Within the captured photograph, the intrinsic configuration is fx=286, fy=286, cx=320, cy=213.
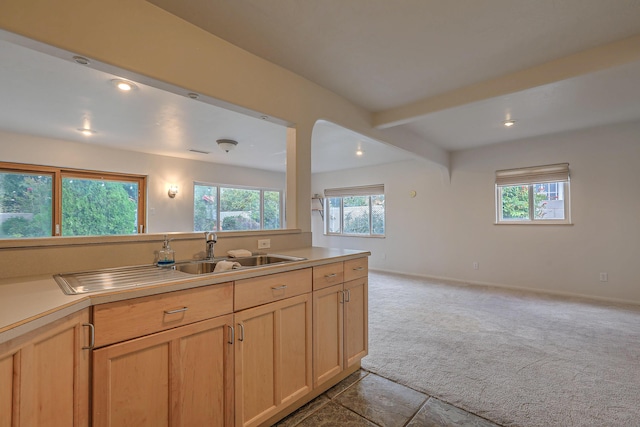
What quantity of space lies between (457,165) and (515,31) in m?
3.50

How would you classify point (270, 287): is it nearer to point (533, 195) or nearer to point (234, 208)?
point (533, 195)

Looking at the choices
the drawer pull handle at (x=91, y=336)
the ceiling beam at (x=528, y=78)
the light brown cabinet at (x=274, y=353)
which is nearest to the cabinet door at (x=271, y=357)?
the light brown cabinet at (x=274, y=353)

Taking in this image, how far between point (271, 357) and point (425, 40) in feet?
7.31

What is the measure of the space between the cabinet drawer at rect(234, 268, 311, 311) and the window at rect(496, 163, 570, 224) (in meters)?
4.30

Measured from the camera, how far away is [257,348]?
1454 mm

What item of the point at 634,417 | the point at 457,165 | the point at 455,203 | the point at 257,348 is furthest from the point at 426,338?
the point at 457,165

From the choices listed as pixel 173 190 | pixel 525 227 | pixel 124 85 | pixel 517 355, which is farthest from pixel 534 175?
pixel 173 190

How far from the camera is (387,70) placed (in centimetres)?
235

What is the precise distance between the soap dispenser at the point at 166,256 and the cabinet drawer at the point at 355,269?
1.10 meters

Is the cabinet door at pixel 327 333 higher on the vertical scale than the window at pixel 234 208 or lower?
lower

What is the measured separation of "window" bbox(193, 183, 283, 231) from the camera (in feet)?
19.6

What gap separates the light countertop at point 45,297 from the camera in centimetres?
75

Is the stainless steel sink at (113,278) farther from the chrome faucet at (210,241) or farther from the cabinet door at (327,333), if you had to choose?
the cabinet door at (327,333)

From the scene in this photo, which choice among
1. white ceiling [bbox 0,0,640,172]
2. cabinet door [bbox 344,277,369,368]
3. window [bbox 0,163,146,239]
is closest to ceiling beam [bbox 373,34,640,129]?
white ceiling [bbox 0,0,640,172]
